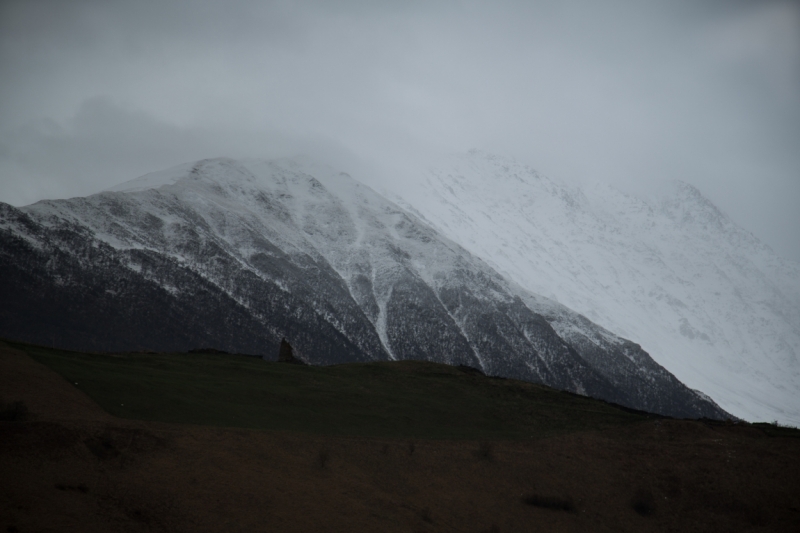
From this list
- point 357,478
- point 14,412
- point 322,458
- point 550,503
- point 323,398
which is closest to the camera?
point 14,412

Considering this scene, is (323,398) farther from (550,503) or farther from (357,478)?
(550,503)

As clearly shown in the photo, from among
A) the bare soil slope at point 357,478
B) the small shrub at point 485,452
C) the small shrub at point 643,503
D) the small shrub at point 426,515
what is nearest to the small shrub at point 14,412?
the bare soil slope at point 357,478

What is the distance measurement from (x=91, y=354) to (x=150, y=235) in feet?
340

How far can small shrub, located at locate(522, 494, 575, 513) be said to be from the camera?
28.7 m

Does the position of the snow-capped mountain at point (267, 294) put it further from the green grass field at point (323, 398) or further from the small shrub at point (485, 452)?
the small shrub at point (485, 452)

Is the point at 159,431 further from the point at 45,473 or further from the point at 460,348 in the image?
the point at 460,348

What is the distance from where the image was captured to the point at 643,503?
2950 centimetres

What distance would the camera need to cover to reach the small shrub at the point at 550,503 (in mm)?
28688

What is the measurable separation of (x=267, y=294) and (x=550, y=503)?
4753 inches

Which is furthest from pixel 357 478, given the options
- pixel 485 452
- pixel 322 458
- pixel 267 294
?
pixel 267 294

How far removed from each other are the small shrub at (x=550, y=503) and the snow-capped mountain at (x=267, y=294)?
9245 cm

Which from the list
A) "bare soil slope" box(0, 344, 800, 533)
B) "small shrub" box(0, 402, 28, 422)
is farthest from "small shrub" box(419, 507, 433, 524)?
"small shrub" box(0, 402, 28, 422)

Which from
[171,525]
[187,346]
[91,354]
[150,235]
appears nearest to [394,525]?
[171,525]

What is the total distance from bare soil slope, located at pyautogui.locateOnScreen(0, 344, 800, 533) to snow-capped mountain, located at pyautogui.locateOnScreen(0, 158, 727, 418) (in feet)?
278
